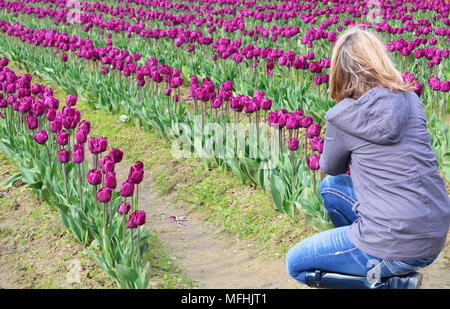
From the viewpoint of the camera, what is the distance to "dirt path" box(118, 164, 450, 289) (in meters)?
3.85

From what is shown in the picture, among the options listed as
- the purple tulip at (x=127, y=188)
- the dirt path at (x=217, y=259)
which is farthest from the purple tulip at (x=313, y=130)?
the purple tulip at (x=127, y=188)

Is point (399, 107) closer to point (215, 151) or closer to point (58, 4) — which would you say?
point (215, 151)

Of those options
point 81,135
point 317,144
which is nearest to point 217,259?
point 317,144

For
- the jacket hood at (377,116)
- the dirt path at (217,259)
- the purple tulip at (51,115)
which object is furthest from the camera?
the purple tulip at (51,115)

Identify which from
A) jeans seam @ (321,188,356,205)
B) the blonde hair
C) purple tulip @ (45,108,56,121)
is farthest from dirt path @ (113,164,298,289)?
the blonde hair

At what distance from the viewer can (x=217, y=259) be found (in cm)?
435

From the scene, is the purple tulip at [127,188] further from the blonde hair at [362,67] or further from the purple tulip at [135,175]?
the blonde hair at [362,67]

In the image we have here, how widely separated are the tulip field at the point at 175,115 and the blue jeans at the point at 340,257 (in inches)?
18.3

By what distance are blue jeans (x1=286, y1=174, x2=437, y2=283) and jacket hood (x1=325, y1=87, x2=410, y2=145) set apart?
618mm

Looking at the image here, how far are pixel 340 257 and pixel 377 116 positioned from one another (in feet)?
2.63

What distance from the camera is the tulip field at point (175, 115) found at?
155 inches

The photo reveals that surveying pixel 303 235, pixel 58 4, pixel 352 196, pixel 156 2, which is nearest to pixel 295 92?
pixel 303 235

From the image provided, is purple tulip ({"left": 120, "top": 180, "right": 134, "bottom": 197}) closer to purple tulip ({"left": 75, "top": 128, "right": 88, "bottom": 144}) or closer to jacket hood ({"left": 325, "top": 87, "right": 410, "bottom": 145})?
purple tulip ({"left": 75, "top": 128, "right": 88, "bottom": 144})
